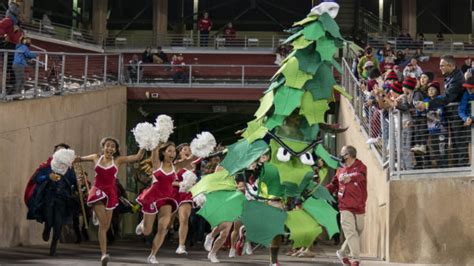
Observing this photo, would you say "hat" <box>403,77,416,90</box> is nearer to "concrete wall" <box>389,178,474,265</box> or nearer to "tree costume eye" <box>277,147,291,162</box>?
"concrete wall" <box>389,178,474,265</box>

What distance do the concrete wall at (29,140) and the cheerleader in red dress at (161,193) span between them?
413 centimetres

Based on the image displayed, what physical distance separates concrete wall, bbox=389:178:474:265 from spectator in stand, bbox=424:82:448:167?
432mm

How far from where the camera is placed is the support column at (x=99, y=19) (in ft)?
131

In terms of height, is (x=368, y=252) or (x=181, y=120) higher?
(x=181, y=120)

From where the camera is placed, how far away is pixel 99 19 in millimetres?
40344

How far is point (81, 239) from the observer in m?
20.9

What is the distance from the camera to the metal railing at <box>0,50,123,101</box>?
17.9m

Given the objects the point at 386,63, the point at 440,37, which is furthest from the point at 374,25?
the point at 386,63

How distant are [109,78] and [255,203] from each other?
17.8 m

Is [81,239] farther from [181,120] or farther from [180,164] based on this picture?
[181,120]

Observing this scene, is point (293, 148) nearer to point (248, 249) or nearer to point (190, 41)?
point (248, 249)

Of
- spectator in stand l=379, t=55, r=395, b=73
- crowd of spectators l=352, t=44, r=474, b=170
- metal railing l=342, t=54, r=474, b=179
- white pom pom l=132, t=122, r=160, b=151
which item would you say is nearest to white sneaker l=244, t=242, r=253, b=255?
metal railing l=342, t=54, r=474, b=179

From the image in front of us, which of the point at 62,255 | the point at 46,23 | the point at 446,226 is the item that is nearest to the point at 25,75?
the point at 62,255

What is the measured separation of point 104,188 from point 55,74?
7923 millimetres
